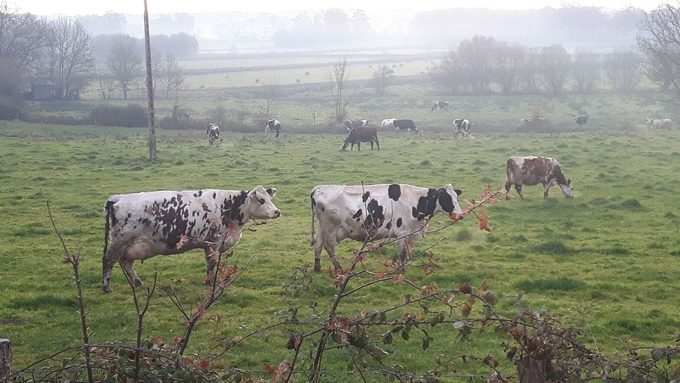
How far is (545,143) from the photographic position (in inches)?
1409

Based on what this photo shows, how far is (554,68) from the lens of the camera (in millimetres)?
74938

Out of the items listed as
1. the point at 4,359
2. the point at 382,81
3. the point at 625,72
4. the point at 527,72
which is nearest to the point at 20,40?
the point at 382,81

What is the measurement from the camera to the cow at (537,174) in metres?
20.8

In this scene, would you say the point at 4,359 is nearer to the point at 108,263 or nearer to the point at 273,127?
the point at 108,263

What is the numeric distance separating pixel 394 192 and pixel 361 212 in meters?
0.87

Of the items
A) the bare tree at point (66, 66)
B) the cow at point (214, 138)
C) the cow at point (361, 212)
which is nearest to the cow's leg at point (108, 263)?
the cow at point (361, 212)

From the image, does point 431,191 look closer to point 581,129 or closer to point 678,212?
point 678,212

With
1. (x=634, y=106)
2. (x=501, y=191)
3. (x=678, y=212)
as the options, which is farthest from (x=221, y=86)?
(x=501, y=191)

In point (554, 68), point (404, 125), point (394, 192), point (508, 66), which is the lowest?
point (404, 125)

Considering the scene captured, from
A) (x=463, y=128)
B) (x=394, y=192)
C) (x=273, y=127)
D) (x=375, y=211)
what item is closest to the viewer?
(x=375, y=211)

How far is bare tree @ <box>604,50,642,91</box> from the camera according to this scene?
2963 inches

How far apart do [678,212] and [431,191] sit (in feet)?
27.6

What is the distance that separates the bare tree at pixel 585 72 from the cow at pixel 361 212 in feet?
218

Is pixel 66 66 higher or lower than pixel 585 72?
higher
